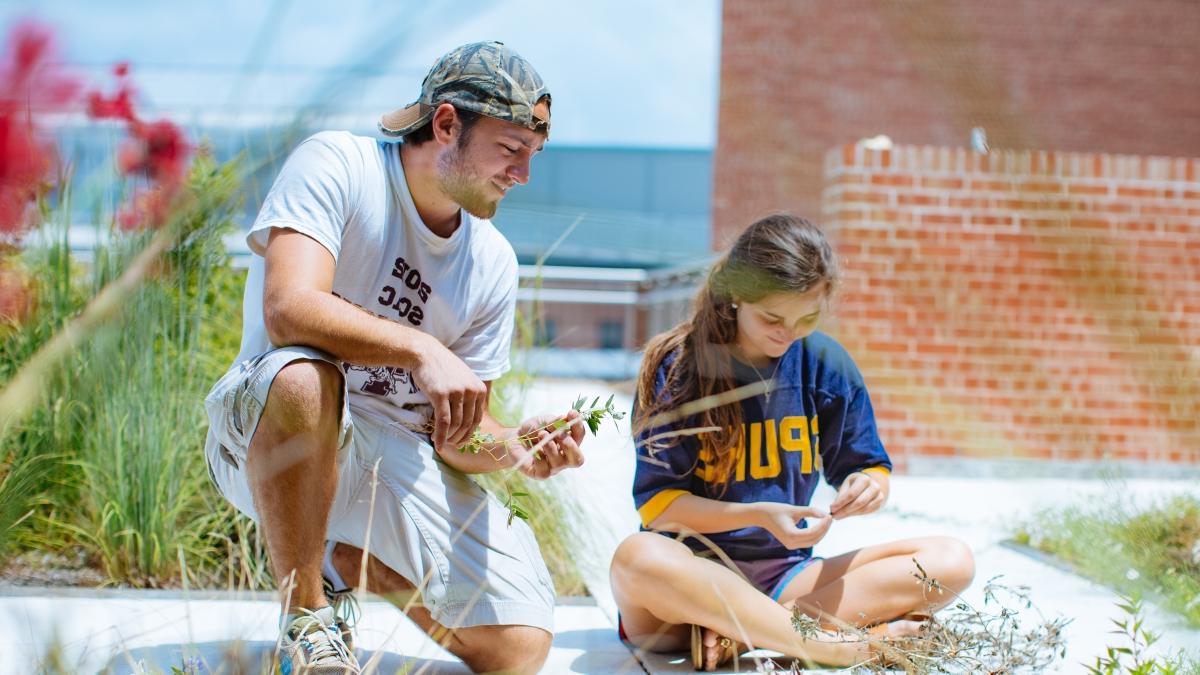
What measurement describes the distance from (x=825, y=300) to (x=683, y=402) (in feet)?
1.02

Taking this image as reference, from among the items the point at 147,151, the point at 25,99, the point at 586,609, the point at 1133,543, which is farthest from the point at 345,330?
the point at 586,609

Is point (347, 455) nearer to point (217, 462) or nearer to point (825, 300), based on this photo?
point (217, 462)

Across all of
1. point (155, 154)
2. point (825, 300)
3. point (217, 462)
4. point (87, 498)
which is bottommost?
point (87, 498)

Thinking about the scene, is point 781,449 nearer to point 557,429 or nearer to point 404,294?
point 557,429

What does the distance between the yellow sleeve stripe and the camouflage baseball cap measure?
0.71 meters

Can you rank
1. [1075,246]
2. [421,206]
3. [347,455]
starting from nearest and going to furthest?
1. [1075,246]
2. [347,455]
3. [421,206]

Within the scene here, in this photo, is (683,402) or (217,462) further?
(683,402)

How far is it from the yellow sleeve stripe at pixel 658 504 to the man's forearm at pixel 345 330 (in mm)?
666

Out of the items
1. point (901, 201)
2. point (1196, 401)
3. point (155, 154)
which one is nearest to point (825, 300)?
point (155, 154)

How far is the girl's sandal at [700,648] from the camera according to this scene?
1774 mm

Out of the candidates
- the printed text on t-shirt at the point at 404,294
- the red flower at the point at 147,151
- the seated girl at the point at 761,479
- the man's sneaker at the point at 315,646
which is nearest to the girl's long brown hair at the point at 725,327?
the seated girl at the point at 761,479

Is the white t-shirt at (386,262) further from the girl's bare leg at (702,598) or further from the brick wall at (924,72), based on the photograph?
the brick wall at (924,72)

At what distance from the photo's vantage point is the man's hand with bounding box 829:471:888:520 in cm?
174

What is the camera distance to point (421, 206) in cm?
171
